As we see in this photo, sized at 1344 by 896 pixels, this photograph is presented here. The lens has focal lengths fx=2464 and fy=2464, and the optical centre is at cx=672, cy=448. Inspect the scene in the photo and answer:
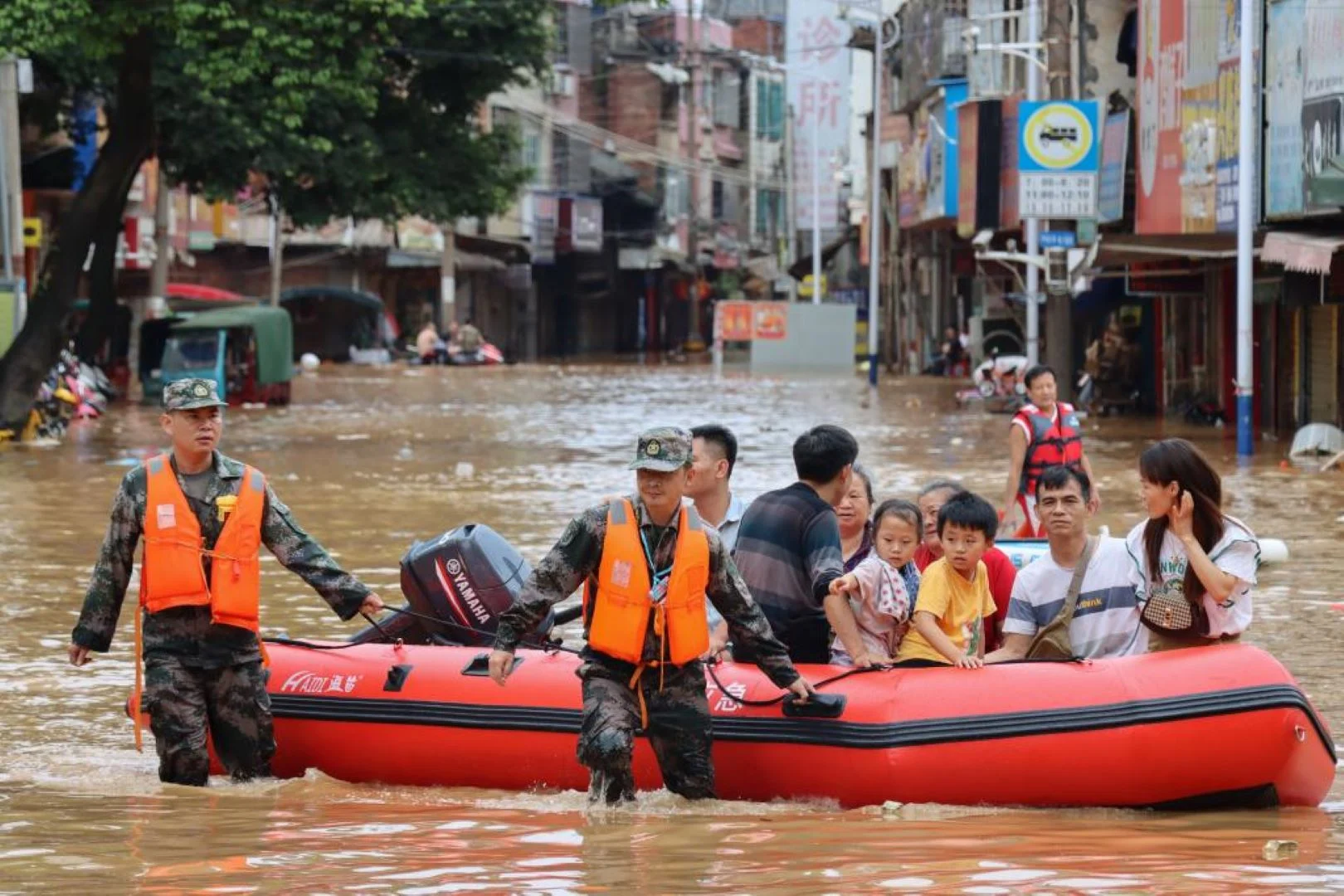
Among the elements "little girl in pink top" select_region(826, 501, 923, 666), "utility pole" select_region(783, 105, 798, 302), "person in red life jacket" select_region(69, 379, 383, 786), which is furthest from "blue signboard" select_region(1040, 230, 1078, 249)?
"utility pole" select_region(783, 105, 798, 302)

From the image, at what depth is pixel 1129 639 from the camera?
28.5 ft

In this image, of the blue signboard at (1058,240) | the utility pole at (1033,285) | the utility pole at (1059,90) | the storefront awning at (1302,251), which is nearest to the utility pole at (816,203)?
the utility pole at (1033,285)

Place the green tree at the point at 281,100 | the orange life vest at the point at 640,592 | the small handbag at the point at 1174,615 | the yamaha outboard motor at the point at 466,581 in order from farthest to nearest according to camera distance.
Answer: the green tree at the point at 281,100, the yamaha outboard motor at the point at 466,581, the small handbag at the point at 1174,615, the orange life vest at the point at 640,592

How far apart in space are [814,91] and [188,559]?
217ft

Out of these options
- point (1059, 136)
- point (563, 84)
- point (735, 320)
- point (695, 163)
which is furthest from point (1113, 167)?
point (695, 163)

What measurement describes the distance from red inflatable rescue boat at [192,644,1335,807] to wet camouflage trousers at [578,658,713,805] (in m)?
0.29

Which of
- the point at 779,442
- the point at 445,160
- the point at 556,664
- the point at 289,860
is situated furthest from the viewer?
the point at 445,160

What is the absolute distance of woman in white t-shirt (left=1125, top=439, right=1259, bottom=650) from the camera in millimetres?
8055

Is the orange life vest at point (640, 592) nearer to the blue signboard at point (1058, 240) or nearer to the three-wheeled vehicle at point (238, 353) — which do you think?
the blue signboard at point (1058, 240)

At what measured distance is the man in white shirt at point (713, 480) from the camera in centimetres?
909

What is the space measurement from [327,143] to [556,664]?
25384mm

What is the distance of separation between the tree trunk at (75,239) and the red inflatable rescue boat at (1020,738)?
2180cm

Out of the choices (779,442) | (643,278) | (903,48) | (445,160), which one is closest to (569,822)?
(779,442)

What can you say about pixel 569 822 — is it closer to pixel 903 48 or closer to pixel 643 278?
pixel 903 48
